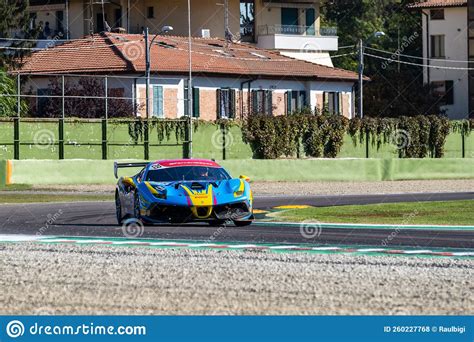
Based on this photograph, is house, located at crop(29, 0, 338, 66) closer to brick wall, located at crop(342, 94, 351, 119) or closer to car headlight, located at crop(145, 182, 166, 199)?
brick wall, located at crop(342, 94, 351, 119)

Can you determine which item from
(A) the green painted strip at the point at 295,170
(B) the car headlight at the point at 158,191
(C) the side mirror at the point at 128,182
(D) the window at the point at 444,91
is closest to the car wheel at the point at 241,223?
(B) the car headlight at the point at 158,191

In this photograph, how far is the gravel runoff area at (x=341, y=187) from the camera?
42.9 meters

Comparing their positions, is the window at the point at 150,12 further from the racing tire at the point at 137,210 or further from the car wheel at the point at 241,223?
the racing tire at the point at 137,210

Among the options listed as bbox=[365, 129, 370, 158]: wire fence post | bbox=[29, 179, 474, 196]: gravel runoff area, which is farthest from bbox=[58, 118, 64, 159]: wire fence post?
bbox=[365, 129, 370, 158]: wire fence post

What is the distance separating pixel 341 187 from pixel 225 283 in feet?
102

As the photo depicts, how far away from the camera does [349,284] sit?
15367mm

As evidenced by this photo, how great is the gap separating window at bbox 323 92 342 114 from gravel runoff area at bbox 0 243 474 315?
51.5 m

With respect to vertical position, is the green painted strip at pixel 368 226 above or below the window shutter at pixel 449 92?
below

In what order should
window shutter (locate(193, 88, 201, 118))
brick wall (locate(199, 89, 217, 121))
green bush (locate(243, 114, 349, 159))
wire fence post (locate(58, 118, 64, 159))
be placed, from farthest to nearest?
brick wall (locate(199, 89, 217, 121)), window shutter (locate(193, 88, 201, 118)), green bush (locate(243, 114, 349, 159)), wire fence post (locate(58, 118, 64, 159))

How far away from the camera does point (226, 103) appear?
65125 mm

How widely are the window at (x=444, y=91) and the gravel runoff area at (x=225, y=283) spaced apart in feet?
222

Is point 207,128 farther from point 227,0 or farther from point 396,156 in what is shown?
point 227,0

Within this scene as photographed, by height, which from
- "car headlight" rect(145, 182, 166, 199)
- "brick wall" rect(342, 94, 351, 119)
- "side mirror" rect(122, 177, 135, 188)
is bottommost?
"car headlight" rect(145, 182, 166, 199)

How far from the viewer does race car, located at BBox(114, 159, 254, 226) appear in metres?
24.1
